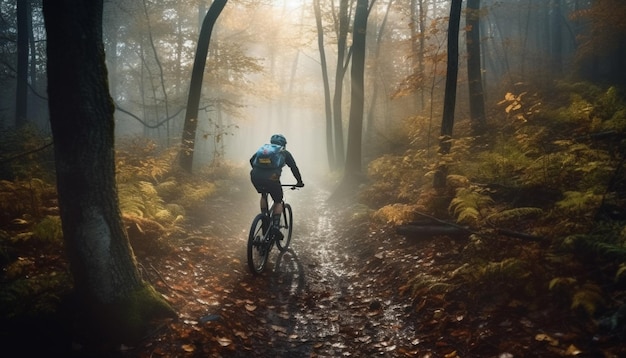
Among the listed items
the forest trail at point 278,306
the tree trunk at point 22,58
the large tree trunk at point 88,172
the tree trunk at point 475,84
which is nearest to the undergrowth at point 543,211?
the forest trail at point 278,306

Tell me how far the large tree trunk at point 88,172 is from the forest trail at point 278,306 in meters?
0.58

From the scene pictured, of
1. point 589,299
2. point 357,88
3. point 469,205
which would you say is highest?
point 357,88

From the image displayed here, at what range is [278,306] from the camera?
17.4ft

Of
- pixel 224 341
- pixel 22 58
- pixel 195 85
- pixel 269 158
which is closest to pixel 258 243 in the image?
pixel 269 158

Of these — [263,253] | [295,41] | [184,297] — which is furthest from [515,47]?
[184,297]

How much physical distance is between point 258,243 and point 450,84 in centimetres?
597

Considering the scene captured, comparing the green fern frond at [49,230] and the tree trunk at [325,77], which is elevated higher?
the tree trunk at [325,77]

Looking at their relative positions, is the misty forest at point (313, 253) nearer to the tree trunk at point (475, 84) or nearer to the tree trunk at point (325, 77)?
the tree trunk at point (475, 84)

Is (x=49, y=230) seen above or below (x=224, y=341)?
above

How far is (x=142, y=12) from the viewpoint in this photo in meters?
18.8

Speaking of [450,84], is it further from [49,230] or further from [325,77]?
[325,77]

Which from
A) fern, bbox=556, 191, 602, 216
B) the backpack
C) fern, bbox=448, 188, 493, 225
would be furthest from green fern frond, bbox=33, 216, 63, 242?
fern, bbox=556, 191, 602, 216

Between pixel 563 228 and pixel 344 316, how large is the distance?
10.9 ft

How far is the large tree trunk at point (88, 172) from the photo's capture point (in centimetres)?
346
